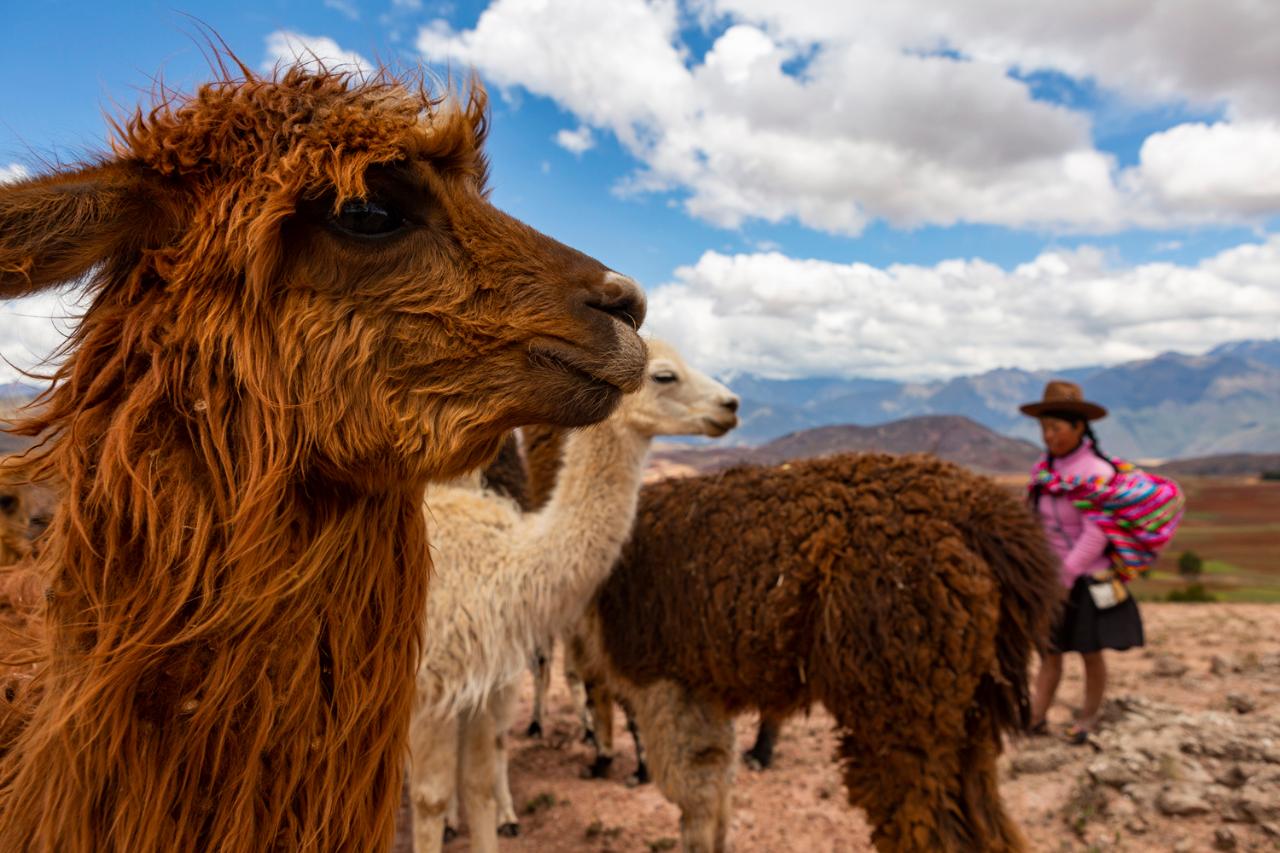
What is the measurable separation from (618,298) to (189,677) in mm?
1112

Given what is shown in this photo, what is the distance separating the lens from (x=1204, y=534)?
33.3 m

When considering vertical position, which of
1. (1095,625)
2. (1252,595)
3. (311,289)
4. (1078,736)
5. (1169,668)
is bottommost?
(1078,736)

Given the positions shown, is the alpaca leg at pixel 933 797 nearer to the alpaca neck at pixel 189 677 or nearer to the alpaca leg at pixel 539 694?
the alpaca neck at pixel 189 677

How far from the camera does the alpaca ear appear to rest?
4.06 ft

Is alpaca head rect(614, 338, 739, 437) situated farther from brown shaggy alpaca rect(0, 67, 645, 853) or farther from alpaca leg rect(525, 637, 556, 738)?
brown shaggy alpaca rect(0, 67, 645, 853)

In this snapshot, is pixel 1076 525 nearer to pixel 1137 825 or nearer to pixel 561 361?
pixel 1137 825

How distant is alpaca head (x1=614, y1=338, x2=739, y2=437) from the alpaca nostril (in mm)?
2819

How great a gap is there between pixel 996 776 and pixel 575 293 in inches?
121

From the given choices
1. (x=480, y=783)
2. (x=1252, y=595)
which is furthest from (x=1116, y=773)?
(x=1252, y=595)

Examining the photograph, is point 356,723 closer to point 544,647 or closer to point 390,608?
point 390,608

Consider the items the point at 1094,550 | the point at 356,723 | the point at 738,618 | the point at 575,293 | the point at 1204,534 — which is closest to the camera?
the point at 356,723

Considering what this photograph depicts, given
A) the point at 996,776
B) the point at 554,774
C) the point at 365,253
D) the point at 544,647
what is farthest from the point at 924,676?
the point at 554,774

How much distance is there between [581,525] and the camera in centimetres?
407

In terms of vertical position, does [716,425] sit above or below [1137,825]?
above
